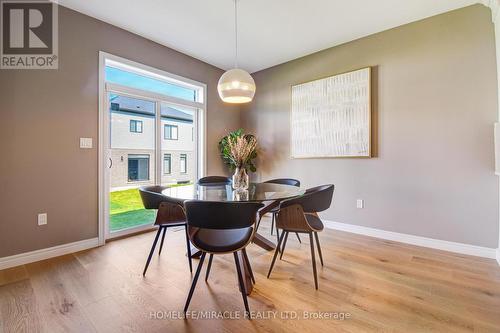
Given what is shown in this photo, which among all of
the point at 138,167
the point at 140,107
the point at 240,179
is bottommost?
the point at 240,179

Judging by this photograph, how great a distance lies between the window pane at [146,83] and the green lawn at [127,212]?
1540 millimetres

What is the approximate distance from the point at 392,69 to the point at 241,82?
2188mm

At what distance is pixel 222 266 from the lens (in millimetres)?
2311

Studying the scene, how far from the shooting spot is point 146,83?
3410mm

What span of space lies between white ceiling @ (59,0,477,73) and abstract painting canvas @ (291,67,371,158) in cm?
61

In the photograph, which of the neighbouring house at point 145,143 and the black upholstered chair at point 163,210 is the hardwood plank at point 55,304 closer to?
the black upholstered chair at point 163,210

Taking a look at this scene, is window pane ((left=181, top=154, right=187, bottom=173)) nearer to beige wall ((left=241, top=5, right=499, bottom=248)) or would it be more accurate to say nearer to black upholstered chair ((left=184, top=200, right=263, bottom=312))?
beige wall ((left=241, top=5, right=499, bottom=248))

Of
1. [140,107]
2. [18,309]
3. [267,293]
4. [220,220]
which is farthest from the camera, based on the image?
[140,107]

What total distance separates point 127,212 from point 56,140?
5.15 feet

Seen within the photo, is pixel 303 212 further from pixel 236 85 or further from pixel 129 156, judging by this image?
pixel 129 156

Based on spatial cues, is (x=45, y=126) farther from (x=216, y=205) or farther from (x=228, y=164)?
(x=228, y=164)

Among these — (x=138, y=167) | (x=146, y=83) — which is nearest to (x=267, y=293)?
(x=138, y=167)

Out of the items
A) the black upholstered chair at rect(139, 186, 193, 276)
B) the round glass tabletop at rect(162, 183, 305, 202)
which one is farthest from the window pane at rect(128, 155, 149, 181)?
the round glass tabletop at rect(162, 183, 305, 202)

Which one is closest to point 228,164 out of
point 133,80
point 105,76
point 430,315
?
point 133,80
